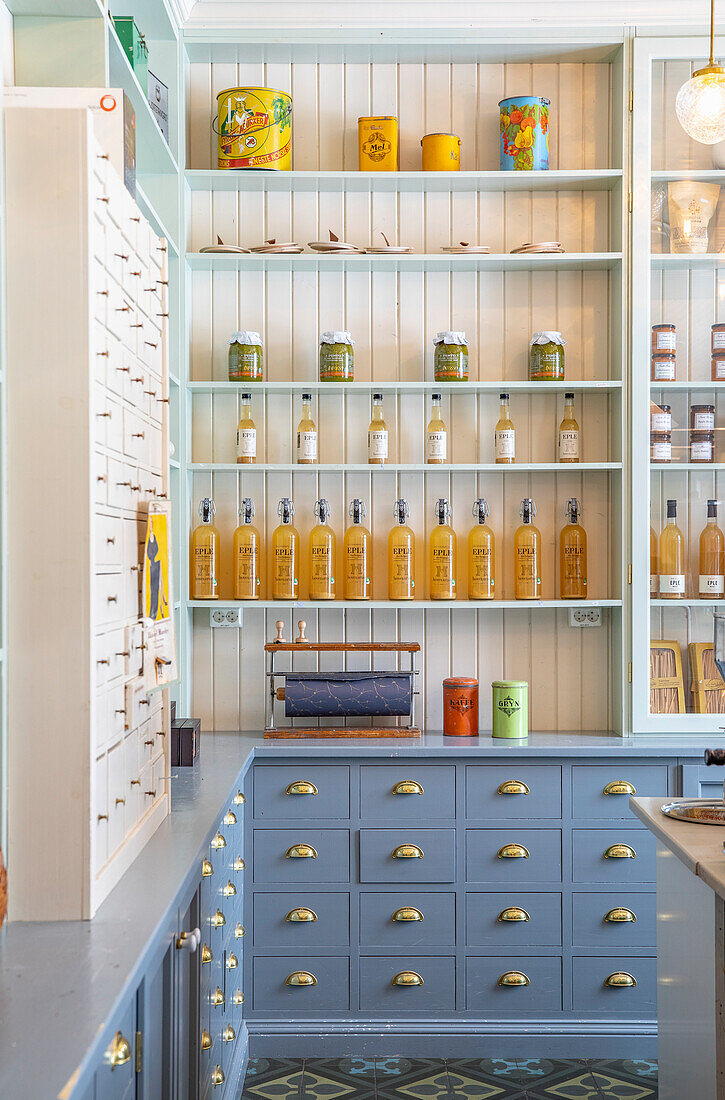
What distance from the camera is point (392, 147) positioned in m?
3.24

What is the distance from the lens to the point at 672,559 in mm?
3199

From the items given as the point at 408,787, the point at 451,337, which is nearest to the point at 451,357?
the point at 451,337

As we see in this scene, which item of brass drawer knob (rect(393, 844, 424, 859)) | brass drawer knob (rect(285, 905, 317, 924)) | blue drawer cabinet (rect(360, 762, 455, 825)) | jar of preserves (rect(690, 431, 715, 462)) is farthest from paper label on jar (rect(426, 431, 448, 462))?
brass drawer knob (rect(285, 905, 317, 924))

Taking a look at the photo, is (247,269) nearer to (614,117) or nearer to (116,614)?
(614,117)

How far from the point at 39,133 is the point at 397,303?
192 cm

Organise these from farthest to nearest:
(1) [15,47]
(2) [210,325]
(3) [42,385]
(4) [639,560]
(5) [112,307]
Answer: (2) [210,325] → (4) [639,560] → (1) [15,47] → (5) [112,307] → (3) [42,385]

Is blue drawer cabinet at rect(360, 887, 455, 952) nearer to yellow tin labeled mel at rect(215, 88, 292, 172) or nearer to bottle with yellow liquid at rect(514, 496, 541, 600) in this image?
bottle with yellow liquid at rect(514, 496, 541, 600)

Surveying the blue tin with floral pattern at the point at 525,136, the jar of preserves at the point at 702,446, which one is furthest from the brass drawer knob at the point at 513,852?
the blue tin with floral pattern at the point at 525,136

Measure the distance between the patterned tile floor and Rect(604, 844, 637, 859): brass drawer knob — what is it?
0.56 m

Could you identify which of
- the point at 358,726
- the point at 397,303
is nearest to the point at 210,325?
the point at 397,303

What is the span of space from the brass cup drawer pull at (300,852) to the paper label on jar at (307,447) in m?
1.16

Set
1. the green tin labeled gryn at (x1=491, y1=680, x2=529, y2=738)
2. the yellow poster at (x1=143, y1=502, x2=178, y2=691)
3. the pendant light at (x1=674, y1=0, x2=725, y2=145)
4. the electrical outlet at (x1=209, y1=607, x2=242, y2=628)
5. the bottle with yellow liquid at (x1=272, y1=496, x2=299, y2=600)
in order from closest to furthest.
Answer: the yellow poster at (x1=143, y1=502, x2=178, y2=691) < the pendant light at (x1=674, y1=0, x2=725, y2=145) < the green tin labeled gryn at (x1=491, y1=680, x2=529, y2=738) < the bottle with yellow liquid at (x1=272, y1=496, x2=299, y2=600) < the electrical outlet at (x1=209, y1=607, x2=242, y2=628)

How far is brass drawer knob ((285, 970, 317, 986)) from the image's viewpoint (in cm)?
291

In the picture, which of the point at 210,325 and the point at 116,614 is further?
the point at 210,325
